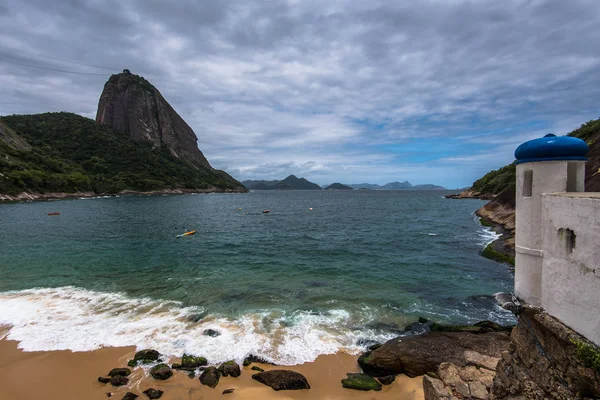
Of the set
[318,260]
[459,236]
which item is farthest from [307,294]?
[459,236]

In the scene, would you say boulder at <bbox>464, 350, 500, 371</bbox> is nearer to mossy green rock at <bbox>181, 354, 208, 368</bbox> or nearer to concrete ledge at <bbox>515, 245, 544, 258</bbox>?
concrete ledge at <bbox>515, 245, 544, 258</bbox>

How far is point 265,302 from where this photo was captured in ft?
55.6

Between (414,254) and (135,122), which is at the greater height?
(135,122)

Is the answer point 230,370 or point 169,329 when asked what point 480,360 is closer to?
point 230,370

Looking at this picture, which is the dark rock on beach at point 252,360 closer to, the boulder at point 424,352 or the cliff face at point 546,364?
the boulder at point 424,352

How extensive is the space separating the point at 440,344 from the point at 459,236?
3039 centimetres

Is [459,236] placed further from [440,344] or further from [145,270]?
[145,270]

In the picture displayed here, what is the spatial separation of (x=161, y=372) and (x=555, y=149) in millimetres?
12990

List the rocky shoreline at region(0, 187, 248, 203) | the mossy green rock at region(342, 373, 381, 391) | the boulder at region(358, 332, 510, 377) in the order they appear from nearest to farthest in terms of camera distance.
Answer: the mossy green rock at region(342, 373, 381, 391) → the boulder at region(358, 332, 510, 377) → the rocky shoreline at region(0, 187, 248, 203)

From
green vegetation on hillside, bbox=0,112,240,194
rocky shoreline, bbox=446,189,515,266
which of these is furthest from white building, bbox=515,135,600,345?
green vegetation on hillside, bbox=0,112,240,194

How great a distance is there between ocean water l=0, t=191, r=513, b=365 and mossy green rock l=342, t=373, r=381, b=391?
1.83 metres

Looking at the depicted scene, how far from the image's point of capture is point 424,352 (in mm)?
10695

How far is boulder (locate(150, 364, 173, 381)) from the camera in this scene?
10.1 metres

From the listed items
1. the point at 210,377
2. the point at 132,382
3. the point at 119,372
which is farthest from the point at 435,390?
the point at 119,372
